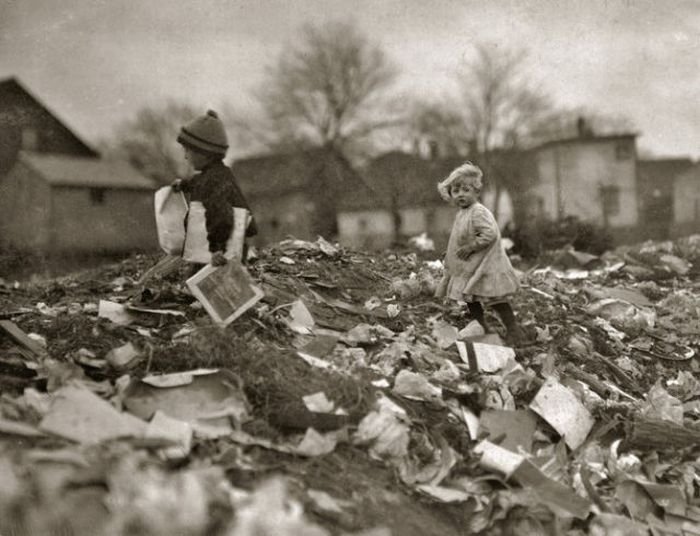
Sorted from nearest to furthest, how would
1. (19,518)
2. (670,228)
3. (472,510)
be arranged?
(19,518) → (472,510) → (670,228)

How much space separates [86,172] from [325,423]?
57.1 ft

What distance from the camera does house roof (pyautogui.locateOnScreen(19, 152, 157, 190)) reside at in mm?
17094

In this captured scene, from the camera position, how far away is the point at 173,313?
5035 mm

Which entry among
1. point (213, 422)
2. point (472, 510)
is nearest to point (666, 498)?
point (472, 510)

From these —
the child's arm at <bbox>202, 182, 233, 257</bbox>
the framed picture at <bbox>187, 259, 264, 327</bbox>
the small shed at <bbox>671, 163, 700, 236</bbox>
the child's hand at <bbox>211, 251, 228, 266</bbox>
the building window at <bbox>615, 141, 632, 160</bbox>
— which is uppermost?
the building window at <bbox>615, 141, 632, 160</bbox>

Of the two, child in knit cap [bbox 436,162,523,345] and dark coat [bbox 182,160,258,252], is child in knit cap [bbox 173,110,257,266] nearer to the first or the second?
dark coat [bbox 182,160,258,252]

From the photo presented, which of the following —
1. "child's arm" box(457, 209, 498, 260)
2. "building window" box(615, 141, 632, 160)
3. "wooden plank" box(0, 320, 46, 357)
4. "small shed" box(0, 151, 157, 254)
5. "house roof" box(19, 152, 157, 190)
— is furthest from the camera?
"building window" box(615, 141, 632, 160)

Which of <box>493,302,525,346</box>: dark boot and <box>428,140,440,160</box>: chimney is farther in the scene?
<box>428,140,440,160</box>: chimney

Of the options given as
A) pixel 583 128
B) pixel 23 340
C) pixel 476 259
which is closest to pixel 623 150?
pixel 583 128

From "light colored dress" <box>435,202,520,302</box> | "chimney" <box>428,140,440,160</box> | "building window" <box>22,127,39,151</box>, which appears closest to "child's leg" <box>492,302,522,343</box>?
"light colored dress" <box>435,202,520,302</box>

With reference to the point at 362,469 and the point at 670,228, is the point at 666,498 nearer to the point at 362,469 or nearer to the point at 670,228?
the point at 362,469

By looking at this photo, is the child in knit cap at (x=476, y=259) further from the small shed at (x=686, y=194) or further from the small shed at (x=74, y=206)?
the small shed at (x=686, y=194)

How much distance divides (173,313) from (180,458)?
2013 millimetres

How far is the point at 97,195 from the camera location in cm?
1838
